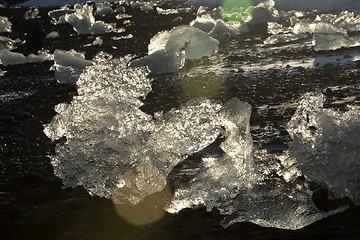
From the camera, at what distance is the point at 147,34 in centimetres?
988

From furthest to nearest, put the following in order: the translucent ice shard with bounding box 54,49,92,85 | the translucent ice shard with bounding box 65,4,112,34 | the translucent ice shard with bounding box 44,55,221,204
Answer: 1. the translucent ice shard with bounding box 65,4,112,34
2. the translucent ice shard with bounding box 54,49,92,85
3. the translucent ice shard with bounding box 44,55,221,204

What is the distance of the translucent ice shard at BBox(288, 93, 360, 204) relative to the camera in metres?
2.67

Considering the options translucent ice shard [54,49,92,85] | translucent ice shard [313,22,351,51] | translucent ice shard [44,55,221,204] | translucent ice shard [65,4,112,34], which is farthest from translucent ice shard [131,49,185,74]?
translucent ice shard [65,4,112,34]

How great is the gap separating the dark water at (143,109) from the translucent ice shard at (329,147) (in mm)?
98

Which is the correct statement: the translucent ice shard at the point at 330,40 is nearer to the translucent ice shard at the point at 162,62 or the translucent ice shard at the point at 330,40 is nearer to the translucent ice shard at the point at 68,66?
the translucent ice shard at the point at 162,62

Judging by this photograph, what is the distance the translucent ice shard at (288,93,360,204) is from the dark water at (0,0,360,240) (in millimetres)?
98

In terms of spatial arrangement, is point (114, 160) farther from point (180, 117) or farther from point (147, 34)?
point (147, 34)

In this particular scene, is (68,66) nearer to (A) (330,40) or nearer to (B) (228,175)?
(A) (330,40)

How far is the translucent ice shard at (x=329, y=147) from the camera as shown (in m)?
2.67

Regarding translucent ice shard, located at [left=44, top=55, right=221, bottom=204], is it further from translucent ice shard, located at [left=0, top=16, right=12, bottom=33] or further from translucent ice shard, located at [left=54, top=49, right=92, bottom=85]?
translucent ice shard, located at [left=0, top=16, right=12, bottom=33]

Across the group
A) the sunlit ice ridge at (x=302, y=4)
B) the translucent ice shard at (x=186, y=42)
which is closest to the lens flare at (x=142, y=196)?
the translucent ice shard at (x=186, y=42)

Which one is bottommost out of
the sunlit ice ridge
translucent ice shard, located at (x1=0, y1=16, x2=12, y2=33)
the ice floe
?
the sunlit ice ridge

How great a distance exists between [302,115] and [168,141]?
2.84ft

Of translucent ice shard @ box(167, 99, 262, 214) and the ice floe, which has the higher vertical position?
translucent ice shard @ box(167, 99, 262, 214)
